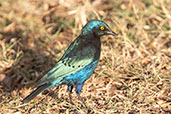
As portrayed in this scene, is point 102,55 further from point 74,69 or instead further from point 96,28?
point 74,69

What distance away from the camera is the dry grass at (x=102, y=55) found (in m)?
4.88

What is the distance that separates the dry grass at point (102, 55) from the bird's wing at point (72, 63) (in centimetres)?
58

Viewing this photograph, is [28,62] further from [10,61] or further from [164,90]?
[164,90]

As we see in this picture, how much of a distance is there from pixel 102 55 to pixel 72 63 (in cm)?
140

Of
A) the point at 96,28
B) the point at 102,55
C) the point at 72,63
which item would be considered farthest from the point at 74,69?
the point at 102,55

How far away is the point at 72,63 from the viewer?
15.1ft

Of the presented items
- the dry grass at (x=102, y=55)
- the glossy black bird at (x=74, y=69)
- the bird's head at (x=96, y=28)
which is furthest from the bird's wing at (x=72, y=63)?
the dry grass at (x=102, y=55)

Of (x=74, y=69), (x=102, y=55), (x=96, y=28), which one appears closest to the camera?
(x=74, y=69)

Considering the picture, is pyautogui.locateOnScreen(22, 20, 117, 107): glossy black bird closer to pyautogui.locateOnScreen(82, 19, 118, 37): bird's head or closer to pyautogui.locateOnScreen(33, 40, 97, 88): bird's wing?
pyautogui.locateOnScreen(33, 40, 97, 88): bird's wing

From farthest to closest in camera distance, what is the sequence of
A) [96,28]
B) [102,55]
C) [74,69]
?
[102,55], [96,28], [74,69]

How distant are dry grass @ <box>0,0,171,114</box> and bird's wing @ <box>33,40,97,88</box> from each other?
583 millimetres

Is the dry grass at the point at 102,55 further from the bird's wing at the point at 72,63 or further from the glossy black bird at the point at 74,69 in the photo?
the bird's wing at the point at 72,63

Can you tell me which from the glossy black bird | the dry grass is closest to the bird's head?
the glossy black bird

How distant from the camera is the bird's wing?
4.51m
